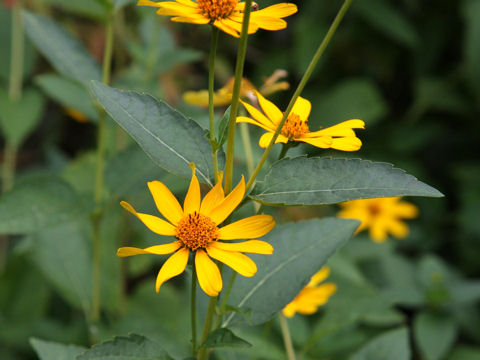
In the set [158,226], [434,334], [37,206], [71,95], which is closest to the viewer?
[158,226]

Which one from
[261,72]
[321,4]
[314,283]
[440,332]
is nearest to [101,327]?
[314,283]

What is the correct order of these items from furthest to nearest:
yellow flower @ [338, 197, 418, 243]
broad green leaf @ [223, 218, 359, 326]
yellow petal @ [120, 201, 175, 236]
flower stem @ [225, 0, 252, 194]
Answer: yellow flower @ [338, 197, 418, 243] < broad green leaf @ [223, 218, 359, 326] < yellow petal @ [120, 201, 175, 236] < flower stem @ [225, 0, 252, 194]

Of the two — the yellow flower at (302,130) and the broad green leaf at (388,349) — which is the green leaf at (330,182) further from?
the broad green leaf at (388,349)

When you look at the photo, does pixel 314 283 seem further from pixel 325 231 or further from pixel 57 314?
pixel 57 314

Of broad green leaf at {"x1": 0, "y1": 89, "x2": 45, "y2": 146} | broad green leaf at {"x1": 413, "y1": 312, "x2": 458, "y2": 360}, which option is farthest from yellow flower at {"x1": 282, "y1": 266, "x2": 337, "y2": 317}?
broad green leaf at {"x1": 0, "y1": 89, "x2": 45, "y2": 146}

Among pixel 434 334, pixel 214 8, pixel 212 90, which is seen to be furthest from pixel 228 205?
pixel 434 334

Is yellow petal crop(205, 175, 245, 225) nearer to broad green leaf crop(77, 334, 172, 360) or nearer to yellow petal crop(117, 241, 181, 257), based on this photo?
yellow petal crop(117, 241, 181, 257)

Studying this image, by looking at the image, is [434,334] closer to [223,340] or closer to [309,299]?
[309,299]
